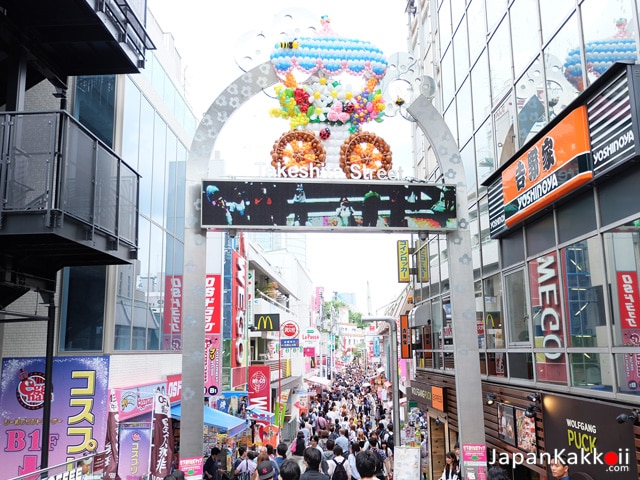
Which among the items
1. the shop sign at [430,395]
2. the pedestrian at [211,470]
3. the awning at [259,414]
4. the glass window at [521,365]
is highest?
the glass window at [521,365]

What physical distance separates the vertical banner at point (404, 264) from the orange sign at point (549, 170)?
13.0 meters

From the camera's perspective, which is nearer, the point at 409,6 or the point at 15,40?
the point at 15,40

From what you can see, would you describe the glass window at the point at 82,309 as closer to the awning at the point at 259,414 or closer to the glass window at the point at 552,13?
the glass window at the point at 552,13

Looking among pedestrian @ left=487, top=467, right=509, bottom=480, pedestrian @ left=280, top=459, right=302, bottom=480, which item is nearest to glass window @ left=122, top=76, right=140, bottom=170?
pedestrian @ left=280, top=459, right=302, bottom=480

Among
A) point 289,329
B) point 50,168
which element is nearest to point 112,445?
point 50,168

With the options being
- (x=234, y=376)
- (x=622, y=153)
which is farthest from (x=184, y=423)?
(x=234, y=376)

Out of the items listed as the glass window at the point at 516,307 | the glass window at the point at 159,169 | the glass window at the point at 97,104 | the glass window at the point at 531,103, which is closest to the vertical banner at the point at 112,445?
the glass window at the point at 97,104

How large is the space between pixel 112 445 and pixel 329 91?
7667 millimetres

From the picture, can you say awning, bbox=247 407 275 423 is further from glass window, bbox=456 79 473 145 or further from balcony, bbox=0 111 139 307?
balcony, bbox=0 111 139 307

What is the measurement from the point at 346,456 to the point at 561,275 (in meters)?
7.47

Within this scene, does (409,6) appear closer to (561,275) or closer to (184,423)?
(561,275)

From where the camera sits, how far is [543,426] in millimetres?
9508

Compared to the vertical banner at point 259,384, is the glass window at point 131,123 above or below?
above

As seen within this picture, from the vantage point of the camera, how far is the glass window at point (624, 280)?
7.14 meters
